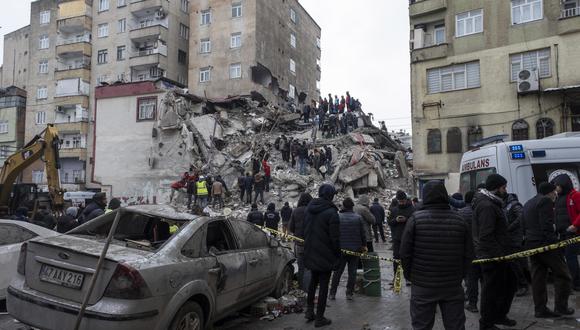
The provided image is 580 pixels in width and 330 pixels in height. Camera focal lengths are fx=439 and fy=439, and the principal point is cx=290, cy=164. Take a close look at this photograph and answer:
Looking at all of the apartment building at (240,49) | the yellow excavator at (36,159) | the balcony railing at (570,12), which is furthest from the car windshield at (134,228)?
the apartment building at (240,49)

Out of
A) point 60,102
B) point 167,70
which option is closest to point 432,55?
point 167,70

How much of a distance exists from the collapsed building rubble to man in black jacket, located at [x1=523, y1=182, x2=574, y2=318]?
1550cm

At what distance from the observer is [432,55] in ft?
75.8

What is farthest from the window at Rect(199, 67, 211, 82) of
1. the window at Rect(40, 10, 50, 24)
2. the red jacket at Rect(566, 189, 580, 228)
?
the red jacket at Rect(566, 189, 580, 228)

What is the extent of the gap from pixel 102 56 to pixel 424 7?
3236 centimetres

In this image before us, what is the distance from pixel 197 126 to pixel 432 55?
15.4m

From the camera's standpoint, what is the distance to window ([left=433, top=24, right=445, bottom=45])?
2352 cm

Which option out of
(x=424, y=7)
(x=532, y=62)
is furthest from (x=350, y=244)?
(x=424, y=7)

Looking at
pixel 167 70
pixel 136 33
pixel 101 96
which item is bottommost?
pixel 101 96

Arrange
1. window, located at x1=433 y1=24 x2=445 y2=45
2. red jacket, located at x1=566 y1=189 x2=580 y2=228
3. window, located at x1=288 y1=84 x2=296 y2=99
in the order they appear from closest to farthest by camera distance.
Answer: red jacket, located at x1=566 y1=189 x2=580 y2=228 < window, located at x1=433 y1=24 x2=445 y2=45 < window, located at x1=288 y1=84 x2=296 y2=99

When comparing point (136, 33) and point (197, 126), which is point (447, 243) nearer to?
point (197, 126)

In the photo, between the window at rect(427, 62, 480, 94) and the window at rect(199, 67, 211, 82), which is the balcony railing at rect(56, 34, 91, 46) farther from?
the window at rect(427, 62, 480, 94)

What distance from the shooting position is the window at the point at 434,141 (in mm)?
22844

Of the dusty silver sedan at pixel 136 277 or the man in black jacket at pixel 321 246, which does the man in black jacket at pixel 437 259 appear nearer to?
the man in black jacket at pixel 321 246
